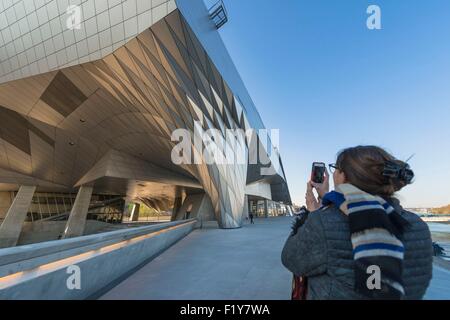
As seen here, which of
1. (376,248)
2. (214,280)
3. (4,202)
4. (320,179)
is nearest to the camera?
(376,248)

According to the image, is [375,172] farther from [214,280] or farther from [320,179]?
[214,280]

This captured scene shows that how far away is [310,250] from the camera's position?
136 centimetres

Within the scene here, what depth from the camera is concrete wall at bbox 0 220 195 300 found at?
2.66 m

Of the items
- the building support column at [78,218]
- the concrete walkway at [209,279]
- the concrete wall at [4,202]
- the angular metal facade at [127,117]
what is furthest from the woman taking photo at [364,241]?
the concrete wall at [4,202]

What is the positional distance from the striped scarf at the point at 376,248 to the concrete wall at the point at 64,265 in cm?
332

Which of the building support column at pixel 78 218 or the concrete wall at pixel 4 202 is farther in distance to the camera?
the concrete wall at pixel 4 202

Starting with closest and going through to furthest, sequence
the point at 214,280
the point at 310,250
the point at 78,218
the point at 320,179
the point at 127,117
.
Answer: the point at 310,250 < the point at 320,179 < the point at 214,280 < the point at 127,117 < the point at 78,218

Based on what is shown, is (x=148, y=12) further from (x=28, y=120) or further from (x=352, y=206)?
(x=28, y=120)

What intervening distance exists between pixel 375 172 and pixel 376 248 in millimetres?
496

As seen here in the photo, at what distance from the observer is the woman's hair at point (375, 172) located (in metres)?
1.38

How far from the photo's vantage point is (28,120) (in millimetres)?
18750

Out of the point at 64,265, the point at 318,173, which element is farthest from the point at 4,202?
the point at 318,173

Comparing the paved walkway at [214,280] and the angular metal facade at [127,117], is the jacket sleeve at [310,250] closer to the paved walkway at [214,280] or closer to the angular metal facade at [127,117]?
the paved walkway at [214,280]

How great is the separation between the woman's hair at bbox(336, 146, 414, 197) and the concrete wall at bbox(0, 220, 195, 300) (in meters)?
3.49
